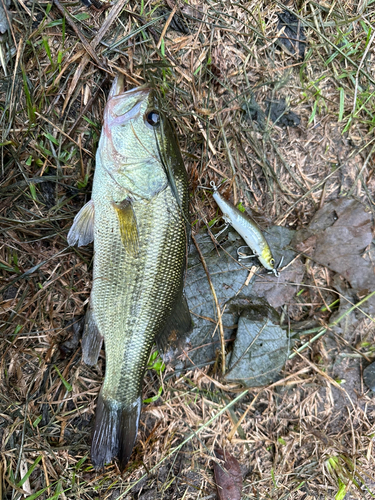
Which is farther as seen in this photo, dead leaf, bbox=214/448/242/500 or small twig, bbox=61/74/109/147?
dead leaf, bbox=214/448/242/500

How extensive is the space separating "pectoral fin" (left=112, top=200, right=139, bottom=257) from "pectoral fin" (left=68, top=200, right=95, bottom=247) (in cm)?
25

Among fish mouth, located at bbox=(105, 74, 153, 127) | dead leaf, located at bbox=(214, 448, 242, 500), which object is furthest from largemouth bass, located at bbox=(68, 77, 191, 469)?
dead leaf, located at bbox=(214, 448, 242, 500)

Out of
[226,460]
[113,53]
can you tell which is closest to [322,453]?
[226,460]

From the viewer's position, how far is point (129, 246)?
2.17 m

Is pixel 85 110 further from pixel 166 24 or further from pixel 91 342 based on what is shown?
pixel 91 342

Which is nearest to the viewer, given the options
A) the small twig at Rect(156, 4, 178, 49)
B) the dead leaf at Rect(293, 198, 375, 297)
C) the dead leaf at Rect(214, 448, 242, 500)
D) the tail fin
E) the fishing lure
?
the tail fin

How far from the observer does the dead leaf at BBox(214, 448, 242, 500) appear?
2742mm

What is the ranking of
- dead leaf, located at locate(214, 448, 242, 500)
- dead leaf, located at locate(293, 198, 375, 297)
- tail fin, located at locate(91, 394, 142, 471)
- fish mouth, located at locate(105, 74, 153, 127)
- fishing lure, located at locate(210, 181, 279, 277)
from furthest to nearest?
dead leaf, located at locate(293, 198, 375, 297), dead leaf, located at locate(214, 448, 242, 500), fishing lure, located at locate(210, 181, 279, 277), tail fin, located at locate(91, 394, 142, 471), fish mouth, located at locate(105, 74, 153, 127)

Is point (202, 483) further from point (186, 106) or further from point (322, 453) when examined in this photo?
point (186, 106)

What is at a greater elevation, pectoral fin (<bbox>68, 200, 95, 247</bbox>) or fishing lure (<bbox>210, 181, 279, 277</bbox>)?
pectoral fin (<bbox>68, 200, 95, 247</bbox>)

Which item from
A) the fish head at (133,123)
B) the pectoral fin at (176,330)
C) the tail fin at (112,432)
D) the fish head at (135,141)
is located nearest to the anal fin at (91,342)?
the tail fin at (112,432)

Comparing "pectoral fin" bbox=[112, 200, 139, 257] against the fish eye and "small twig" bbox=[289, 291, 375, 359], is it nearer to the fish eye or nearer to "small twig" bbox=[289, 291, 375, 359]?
the fish eye

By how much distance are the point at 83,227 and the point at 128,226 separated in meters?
0.40

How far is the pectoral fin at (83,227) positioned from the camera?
229cm
